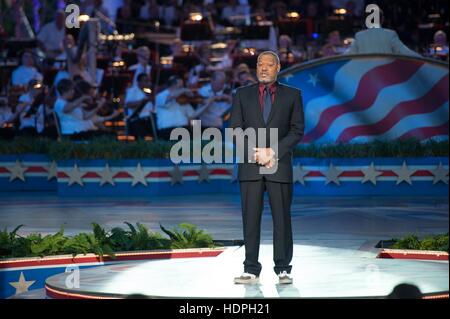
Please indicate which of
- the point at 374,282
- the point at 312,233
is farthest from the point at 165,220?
the point at 374,282

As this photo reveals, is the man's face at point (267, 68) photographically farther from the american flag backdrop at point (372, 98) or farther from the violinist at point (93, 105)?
the violinist at point (93, 105)

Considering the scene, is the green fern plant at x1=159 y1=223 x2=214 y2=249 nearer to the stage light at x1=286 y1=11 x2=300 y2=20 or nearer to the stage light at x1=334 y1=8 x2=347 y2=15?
the stage light at x1=334 y1=8 x2=347 y2=15

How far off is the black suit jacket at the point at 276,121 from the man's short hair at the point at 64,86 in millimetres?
12119

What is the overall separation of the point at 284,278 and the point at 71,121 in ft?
41.8

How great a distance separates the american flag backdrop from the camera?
18344 millimetres

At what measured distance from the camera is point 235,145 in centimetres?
809

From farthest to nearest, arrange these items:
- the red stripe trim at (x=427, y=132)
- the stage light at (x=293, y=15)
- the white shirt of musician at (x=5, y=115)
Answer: the stage light at (x=293, y=15)
the white shirt of musician at (x=5, y=115)
the red stripe trim at (x=427, y=132)

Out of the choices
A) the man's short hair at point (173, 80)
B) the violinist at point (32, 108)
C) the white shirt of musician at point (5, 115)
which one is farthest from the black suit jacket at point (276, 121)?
the white shirt of musician at point (5, 115)

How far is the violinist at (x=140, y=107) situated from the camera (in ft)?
66.1

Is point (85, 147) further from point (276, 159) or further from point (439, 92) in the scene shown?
point (276, 159)

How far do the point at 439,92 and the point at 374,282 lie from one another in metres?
11.1

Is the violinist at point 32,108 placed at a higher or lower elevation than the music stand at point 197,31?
lower

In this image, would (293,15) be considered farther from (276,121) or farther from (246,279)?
(246,279)

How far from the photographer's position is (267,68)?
25.8ft
